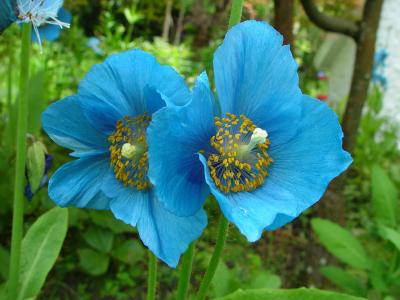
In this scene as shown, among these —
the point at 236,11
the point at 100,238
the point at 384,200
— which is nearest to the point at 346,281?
the point at 384,200

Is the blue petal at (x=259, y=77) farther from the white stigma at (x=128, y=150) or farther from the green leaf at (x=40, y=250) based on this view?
the green leaf at (x=40, y=250)

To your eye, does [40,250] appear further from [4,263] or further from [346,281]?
[346,281]

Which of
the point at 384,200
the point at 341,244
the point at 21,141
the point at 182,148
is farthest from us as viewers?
the point at 384,200

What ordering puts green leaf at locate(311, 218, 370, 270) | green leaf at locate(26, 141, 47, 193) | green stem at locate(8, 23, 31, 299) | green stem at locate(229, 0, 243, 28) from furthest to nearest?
green leaf at locate(311, 218, 370, 270)
green leaf at locate(26, 141, 47, 193)
green stem at locate(8, 23, 31, 299)
green stem at locate(229, 0, 243, 28)

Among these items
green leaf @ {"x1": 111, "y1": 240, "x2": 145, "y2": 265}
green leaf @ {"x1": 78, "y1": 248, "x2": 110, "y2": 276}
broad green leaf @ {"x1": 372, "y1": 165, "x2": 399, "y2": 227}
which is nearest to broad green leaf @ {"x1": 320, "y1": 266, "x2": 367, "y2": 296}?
broad green leaf @ {"x1": 372, "y1": 165, "x2": 399, "y2": 227}

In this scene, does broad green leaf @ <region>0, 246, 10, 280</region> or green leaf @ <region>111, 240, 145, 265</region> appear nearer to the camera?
broad green leaf @ <region>0, 246, 10, 280</region>

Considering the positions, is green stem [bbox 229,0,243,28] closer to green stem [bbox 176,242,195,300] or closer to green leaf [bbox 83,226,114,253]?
green stem [bbox 176,242,195,300]

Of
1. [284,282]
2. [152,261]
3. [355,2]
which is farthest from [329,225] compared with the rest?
[355,2]
